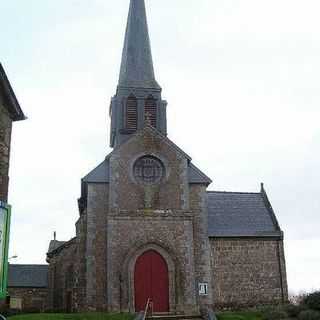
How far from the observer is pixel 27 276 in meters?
42.0

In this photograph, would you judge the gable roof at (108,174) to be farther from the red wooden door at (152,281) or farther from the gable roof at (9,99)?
the gable roof at (9,99)

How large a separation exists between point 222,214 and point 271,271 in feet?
13.2

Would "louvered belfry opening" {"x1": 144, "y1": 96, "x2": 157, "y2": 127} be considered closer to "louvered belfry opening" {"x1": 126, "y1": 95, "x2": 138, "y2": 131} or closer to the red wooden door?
"louvered belfry opening" {"x1": 126, "y1": 95, "x2": 138, "y2": 131}

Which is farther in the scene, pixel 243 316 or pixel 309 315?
pixel 243 316

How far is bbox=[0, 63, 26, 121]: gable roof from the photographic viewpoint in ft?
35.3

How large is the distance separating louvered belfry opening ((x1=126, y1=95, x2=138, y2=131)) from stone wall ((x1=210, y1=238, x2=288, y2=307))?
Answer: 8.06 m

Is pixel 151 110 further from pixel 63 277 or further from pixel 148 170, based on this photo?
pixel 63 277

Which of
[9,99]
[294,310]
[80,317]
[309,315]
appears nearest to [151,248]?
[80,317]

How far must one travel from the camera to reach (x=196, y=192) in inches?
1045

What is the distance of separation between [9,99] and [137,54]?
2258cm

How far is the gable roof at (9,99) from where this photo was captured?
424 inches

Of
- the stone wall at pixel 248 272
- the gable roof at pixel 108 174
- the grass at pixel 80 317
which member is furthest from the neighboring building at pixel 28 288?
the grass at pixel 80 317

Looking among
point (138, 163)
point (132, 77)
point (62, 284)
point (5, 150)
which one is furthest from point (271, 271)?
point (5, 150)

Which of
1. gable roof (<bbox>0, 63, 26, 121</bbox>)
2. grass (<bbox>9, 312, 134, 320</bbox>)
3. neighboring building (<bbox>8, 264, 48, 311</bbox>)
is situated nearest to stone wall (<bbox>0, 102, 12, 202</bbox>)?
gable roof (<bbox>0, 63, 26, 121</bbox>)
